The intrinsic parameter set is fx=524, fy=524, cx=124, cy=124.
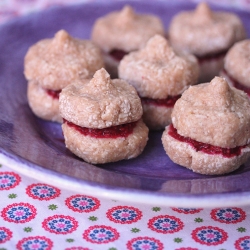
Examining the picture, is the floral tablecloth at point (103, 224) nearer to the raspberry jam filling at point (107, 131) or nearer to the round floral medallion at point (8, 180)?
the round floral medallion at point (8, 180)

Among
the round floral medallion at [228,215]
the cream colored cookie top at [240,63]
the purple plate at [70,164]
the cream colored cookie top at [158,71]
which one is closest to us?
the purple plate at [70,164]

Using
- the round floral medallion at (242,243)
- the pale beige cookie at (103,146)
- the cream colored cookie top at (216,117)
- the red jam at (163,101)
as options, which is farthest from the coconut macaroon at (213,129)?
the round floral medallion at (242,243)

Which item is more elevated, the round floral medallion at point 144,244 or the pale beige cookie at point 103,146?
the pale beige cookie at point 103,146

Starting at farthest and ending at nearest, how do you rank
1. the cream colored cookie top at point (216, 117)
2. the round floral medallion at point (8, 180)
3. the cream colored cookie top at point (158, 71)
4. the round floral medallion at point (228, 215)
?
the cream colored cookie top at point (158, 71) → the round floral medallion at point (8, 180) → the cream colored cookie top at point (216, 117) → the round floral medallion at point (228, 215)

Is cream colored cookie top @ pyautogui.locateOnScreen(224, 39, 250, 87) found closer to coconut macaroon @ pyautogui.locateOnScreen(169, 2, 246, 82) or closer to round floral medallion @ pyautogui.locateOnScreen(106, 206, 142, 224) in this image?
coconut macaroon @ pyautogui.locateOnScreen(169, 2, 246, 82)

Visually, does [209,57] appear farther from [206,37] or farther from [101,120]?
[101,120]

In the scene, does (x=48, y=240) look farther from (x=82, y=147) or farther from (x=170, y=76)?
(x=170, y=76)

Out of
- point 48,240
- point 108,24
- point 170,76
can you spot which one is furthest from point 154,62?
point 48,240

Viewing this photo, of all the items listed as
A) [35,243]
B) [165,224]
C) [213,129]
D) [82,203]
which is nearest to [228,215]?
[165,224]
